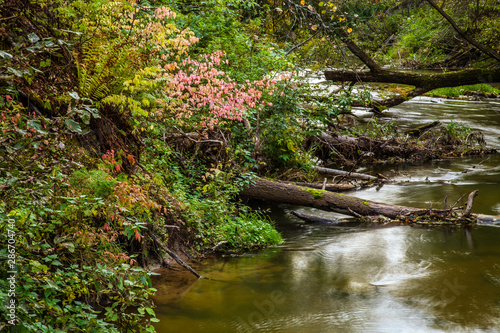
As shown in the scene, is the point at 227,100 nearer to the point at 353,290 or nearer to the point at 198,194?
the point at 198,194

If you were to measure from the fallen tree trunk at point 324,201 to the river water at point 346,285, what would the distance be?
397 millimetres

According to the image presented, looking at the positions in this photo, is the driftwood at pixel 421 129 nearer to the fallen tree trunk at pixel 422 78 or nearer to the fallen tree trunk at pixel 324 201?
the fallen tree trunk at pixel 422 78

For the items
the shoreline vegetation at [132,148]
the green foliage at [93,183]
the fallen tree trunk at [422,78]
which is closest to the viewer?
the shoreline vegetation at [132,148]

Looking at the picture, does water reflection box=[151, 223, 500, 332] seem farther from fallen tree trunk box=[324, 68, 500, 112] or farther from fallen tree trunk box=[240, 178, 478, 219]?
fallen tree trunk box=[324, 68, 500, 112]

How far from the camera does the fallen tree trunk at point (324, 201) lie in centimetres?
840

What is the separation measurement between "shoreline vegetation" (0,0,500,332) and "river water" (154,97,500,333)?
48 centimetres

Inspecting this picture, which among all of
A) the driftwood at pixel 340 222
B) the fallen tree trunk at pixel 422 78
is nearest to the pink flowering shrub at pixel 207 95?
the driftwood at pixel 340 222

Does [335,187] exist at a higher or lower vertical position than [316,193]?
lower

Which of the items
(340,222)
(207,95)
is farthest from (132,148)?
(340,222)

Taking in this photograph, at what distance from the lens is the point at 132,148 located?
598 cm

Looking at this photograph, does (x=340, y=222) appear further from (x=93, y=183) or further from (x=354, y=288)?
(x=93, y=183)

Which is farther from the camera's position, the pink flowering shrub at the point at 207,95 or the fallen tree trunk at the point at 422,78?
the fallen tree trunk at the point at 422,78

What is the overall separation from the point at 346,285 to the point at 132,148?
11.3ft

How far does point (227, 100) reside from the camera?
8031 millimetres
